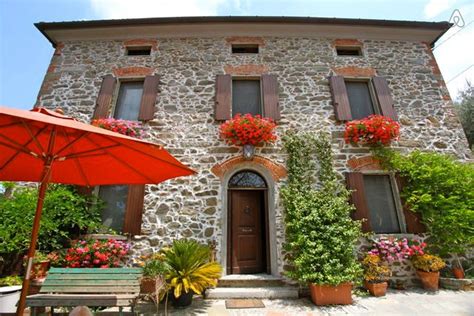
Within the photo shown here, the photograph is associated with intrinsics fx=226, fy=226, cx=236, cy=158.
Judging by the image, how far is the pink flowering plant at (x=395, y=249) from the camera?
486 cm

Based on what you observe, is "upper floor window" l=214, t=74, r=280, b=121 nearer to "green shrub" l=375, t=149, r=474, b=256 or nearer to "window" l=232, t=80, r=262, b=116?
"window" l=232, t=80, r=262, b=116

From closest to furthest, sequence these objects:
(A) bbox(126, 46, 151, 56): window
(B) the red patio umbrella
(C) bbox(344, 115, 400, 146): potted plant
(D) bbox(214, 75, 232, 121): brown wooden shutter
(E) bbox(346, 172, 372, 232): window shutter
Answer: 1. (B) the red patio umbrella
2. (E) bbox(346, 172, 372, 232): window shutter
3. (C) bbox(344, 115, 400, 146): potted plant
4. (D) bbox(214, 75, 232, 121): brown wooden shutter
5. (A) bbox(126, 46, 151, 56): window

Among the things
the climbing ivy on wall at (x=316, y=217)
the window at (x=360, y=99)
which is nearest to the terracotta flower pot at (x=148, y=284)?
the climbing ivy on wall at (x=316, y=217)

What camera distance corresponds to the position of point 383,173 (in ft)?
18.9

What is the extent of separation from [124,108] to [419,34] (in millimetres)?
9284

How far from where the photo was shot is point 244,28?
696 centimetres

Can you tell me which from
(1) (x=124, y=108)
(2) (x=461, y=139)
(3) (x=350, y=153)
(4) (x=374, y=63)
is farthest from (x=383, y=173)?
(1) (x=124, y=108)

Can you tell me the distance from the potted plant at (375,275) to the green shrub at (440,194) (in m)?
1.51

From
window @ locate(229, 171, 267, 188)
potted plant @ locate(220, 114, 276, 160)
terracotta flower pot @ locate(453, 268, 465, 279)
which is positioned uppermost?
potted plant @ locate(220, 114, 276, 160)

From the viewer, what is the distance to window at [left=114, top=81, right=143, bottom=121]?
6.39m

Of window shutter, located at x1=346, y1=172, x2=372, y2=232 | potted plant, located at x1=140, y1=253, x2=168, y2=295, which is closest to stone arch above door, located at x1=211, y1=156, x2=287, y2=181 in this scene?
window shutter, located at x1=346, y1=172, x2=372, y2=232

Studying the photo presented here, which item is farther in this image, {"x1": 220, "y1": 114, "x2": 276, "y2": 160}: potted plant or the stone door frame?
{"x1": 220, "y1": 114, "x2": 276, "y2": 160}: potted plant

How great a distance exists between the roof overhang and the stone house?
0.03m

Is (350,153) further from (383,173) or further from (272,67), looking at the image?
(272,67)
